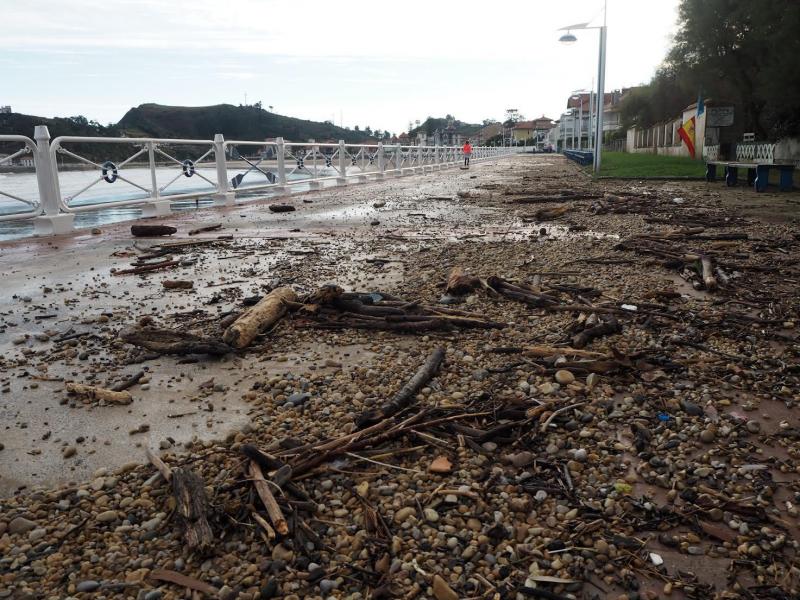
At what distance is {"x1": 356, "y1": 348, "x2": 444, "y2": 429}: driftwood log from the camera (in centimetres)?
284

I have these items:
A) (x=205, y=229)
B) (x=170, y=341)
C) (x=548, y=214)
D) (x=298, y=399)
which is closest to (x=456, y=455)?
(x=298, y=399)

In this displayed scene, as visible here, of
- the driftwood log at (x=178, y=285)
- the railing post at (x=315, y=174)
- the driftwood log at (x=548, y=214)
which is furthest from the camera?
the railing post at (x=315, y=174)

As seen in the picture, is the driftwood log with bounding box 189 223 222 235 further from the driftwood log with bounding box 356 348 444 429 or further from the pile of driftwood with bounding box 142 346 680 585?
the pile of driftwood with bounding box 142 346 680 585

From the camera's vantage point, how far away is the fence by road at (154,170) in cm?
970

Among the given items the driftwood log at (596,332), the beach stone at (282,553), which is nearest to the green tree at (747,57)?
the driftwood log at (596,332)

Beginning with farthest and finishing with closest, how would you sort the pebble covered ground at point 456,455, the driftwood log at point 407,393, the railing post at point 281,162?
the railing post at point 281,162 < the driftwood log at point 407,393 < the pebble covered ground at point 456,455

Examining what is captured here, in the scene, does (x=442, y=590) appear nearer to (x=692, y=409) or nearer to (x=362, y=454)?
(x=362, y=454)

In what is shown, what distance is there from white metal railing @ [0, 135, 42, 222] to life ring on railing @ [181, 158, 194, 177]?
420cm

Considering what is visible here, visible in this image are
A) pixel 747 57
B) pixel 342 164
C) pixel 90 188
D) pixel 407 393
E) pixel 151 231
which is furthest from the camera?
pixel 747 57

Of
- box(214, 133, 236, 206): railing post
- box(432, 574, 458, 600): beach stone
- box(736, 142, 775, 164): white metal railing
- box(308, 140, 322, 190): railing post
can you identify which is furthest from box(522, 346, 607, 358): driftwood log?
box(308, 140, 322, 190): railing post

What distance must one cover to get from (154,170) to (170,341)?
912cm

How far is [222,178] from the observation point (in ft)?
48.6

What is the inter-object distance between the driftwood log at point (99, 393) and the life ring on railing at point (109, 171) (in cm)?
895

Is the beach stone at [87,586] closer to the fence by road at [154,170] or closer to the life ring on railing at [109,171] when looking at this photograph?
the fence by road at [154,170]
